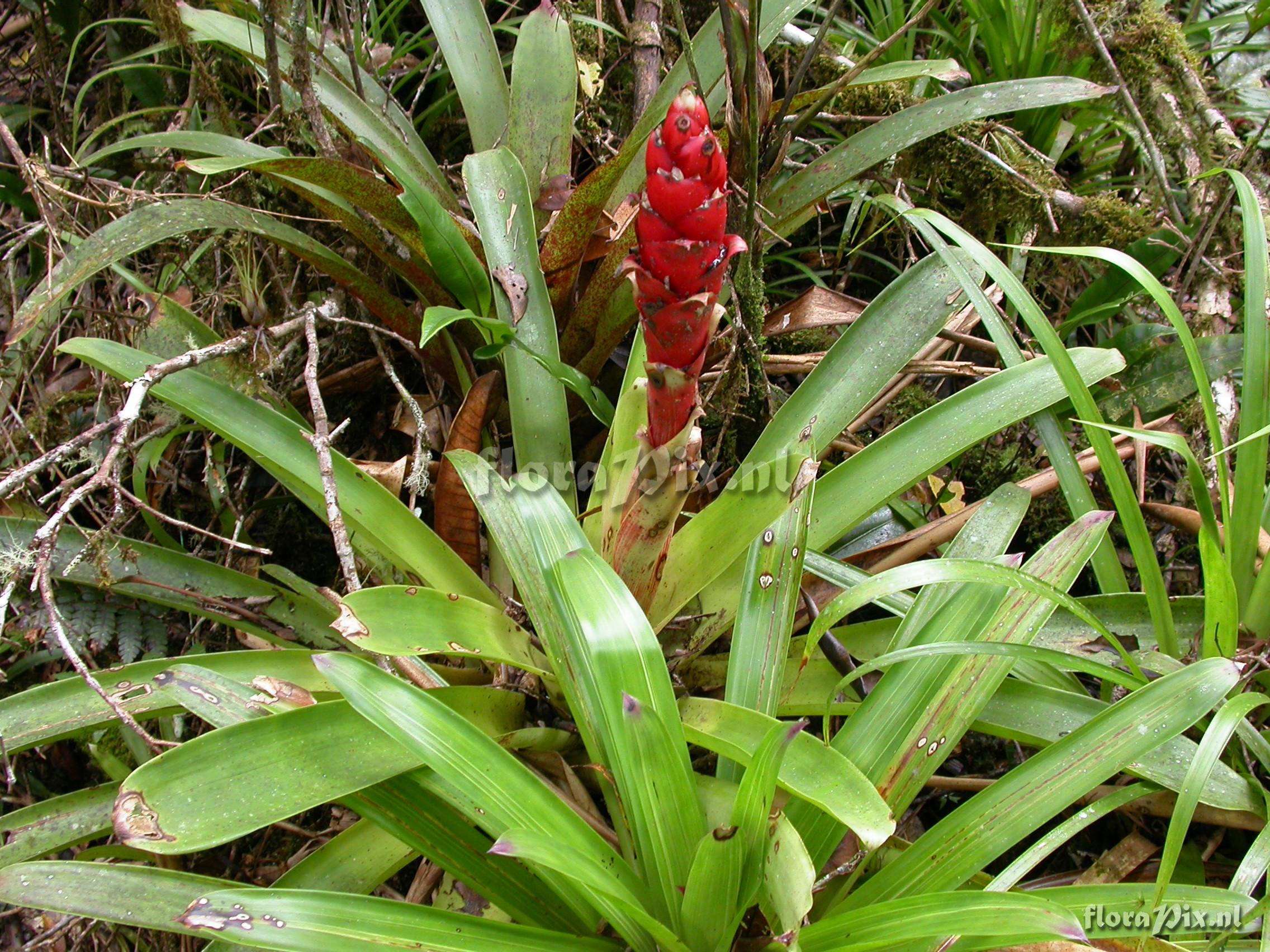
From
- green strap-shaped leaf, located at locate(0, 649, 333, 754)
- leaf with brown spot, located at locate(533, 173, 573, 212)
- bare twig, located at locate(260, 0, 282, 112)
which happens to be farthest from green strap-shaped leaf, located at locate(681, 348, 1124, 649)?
bare twig, located at locate(260, 0, 282, 112)

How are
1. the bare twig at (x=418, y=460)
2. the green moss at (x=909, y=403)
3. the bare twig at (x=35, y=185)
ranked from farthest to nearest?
the green moss at (x=909, y=403)
the bare twig at (x=35, y=185)
the bare twig at (x=418, y=460)

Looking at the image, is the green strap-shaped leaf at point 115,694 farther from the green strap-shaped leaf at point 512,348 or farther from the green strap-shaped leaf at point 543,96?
the green strap-shaped leaf at point 543,96

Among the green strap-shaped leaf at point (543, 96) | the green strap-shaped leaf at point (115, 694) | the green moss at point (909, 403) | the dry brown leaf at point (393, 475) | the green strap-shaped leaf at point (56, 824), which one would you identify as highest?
the green strap-shaped leaf at point (543, 96)

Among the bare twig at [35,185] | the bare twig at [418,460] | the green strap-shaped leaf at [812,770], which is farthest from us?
the bare twig at [35,185]

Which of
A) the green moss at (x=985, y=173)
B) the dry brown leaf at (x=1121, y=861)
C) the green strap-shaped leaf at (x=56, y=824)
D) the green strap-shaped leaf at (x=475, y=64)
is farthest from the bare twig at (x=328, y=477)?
the green moss at (x=985, y=173)

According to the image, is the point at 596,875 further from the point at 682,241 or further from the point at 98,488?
the point at 98,488

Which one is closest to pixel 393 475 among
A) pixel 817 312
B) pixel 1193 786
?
pixel 817 312
